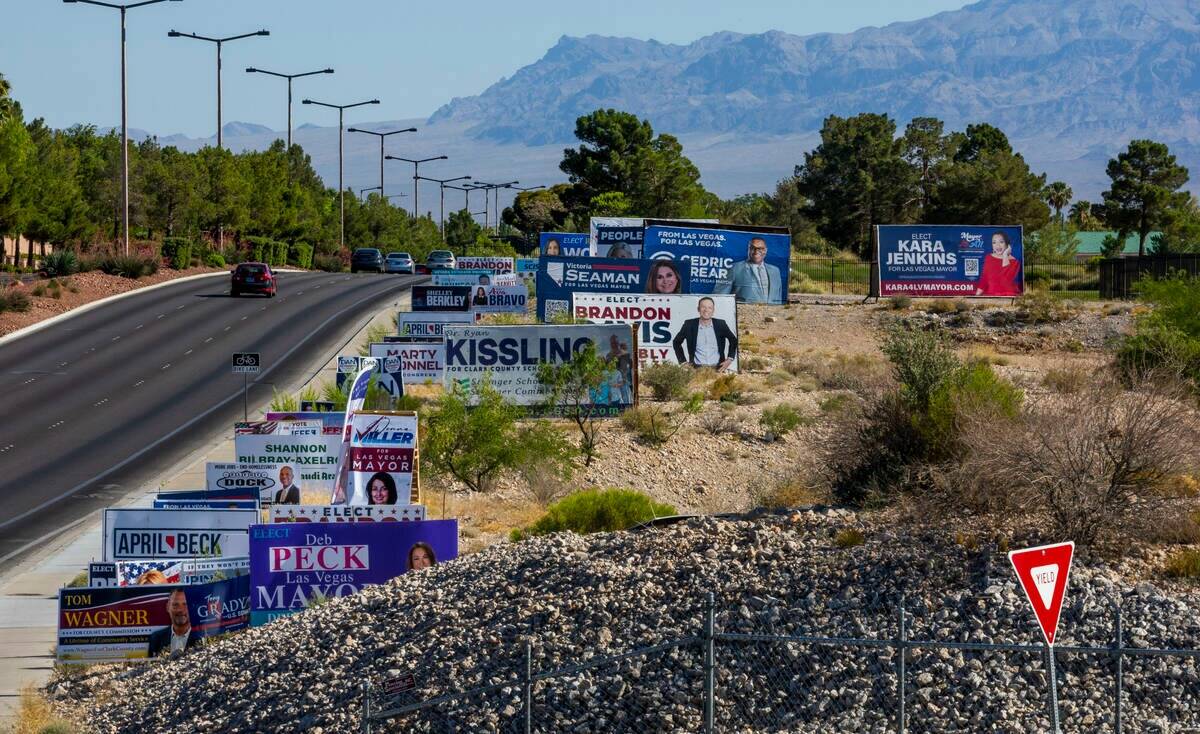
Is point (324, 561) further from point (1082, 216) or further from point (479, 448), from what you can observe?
point (1082, 216)

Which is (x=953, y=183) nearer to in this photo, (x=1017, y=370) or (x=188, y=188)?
(x=188, y=188)

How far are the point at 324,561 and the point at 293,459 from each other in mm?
6258

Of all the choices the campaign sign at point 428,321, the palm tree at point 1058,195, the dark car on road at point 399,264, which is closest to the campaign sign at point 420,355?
the campaign sign at point 428,321

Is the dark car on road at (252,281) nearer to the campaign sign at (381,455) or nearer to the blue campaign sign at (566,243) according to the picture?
the blue campaign sign at (566,243)

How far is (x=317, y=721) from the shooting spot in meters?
13.3

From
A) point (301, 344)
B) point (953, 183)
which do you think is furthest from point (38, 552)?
point (953, 183)

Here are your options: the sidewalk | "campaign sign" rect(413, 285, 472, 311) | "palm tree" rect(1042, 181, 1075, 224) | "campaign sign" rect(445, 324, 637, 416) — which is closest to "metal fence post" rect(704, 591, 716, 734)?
the sidewalk

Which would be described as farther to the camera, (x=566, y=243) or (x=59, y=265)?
(x=566, y=243)

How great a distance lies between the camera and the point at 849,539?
15.2m

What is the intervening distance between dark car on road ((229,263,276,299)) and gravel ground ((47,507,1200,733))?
47365 millimetres

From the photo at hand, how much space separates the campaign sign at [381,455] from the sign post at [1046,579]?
48.8 feet

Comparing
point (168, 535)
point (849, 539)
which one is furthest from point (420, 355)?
point (849, 539)

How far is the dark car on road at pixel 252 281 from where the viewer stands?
62.9 m

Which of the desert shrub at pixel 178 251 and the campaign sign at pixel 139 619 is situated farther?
the desert shrub at pixel 178 251
